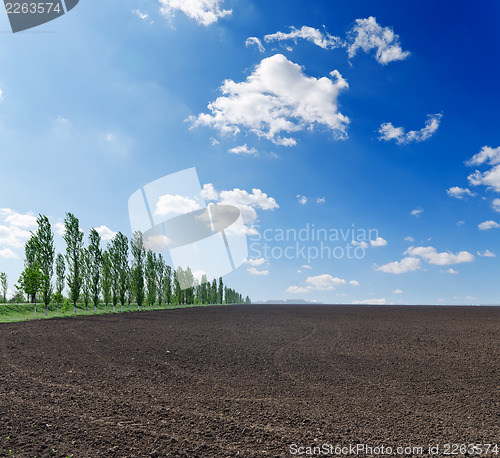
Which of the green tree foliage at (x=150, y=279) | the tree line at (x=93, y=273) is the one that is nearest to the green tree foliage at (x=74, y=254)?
the tree line at (x=93, y=273)

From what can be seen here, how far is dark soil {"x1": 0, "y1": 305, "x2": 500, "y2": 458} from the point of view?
6.40 meters

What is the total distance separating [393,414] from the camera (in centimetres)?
774

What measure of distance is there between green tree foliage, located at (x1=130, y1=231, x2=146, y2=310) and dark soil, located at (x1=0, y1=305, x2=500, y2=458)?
37.4 m

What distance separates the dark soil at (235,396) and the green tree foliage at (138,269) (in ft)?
123

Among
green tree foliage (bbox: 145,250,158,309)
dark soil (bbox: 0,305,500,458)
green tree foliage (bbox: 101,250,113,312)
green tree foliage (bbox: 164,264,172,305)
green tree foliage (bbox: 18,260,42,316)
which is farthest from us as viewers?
green tree foliage (bbox: 164,264,172,305)

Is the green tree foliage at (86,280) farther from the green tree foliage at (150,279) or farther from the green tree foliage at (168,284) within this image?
the green tree foliage at (168,284)

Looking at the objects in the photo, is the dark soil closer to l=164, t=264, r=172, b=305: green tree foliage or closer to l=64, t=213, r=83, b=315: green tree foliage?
l=64, t=213, r=83, b=315: green tree foliage

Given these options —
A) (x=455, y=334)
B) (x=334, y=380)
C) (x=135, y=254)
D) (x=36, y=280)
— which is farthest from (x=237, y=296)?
(x=334, y=380)

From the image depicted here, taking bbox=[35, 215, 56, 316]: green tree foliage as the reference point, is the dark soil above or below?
below

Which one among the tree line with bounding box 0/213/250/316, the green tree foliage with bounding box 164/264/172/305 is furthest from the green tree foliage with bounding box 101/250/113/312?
the green tree foliage with bounding box 164/264/172/305

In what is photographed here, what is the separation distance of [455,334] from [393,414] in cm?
1365

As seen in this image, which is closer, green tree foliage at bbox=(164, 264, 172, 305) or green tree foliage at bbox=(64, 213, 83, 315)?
green tree foliage at bbox=(64, 213, 83, 315)

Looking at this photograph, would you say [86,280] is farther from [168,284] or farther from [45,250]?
[168,284]

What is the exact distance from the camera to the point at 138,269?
54094mm
